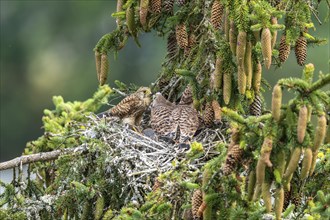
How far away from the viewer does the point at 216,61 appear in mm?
6945

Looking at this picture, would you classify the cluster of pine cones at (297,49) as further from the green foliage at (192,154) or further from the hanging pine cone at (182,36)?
the hanging pine cone at (182,36)

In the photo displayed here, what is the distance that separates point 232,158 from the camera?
18.1 ft

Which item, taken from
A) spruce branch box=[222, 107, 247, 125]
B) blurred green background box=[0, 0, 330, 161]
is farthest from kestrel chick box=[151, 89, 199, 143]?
blurred green background box=[0, 0, 330, 161]

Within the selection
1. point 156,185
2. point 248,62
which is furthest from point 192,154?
point 248,62

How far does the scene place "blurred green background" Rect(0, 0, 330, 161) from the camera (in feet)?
84.5

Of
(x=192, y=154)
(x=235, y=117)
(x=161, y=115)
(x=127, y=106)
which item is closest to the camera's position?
(x=235, y=117)

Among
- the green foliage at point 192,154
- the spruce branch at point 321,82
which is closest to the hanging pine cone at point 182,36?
the green foliage at point 192,154

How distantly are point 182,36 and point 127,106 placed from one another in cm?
113

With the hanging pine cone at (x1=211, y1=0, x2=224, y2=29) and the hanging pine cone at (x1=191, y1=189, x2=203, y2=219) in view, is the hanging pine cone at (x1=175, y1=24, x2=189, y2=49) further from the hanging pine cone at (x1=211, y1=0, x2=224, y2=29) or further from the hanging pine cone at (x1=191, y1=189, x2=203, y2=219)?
the hanging pine cone at (x1=191, y1=189, x2=203, y2=219)

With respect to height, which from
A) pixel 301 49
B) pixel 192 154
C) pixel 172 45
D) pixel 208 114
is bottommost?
pixel 192 154

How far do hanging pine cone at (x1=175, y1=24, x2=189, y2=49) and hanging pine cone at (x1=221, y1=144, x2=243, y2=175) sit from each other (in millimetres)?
1939

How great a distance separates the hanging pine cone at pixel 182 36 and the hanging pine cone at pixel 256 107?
58 cm

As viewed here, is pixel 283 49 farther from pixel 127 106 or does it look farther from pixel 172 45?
pixel 127 106

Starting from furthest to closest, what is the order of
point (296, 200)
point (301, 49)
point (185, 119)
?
point (185, 119) < point (301, 49) < point (296, 200)
